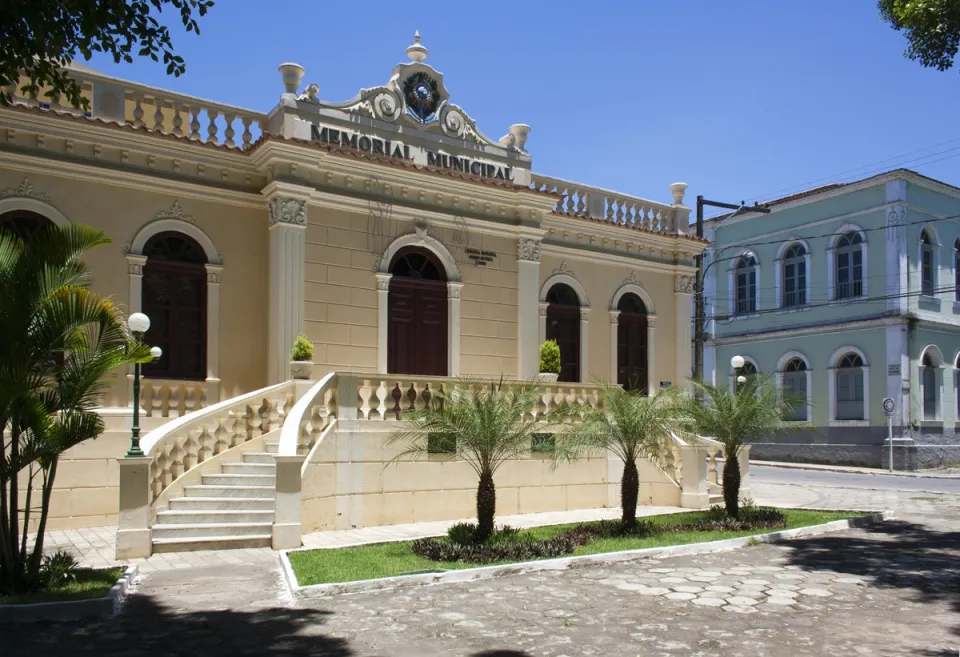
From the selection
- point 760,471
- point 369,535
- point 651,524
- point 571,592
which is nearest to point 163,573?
point 369,535

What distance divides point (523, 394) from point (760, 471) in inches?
795

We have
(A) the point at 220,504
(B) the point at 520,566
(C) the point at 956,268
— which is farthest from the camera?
(C) the point at 956,268

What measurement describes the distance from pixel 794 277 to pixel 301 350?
24756 millimetres

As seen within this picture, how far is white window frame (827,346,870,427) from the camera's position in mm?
30922

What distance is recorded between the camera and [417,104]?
59.1 ft

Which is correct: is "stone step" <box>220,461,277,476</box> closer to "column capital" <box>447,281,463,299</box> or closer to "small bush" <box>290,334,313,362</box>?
"small bush" <box>290,334,313,362</box>

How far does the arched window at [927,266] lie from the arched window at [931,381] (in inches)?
82.9

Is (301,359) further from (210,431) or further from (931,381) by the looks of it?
(931,381)

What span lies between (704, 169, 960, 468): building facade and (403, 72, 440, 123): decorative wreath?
1665 centimetres

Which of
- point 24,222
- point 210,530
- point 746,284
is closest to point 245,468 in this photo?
point 210,530

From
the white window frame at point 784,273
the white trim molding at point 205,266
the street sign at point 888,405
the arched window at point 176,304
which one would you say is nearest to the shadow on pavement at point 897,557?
the white trim molding at point 205,266

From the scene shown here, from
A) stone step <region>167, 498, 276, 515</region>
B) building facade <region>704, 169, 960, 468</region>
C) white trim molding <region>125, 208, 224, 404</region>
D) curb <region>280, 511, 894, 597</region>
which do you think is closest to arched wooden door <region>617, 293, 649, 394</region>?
curb <region>280, 511, 894, 597</region>

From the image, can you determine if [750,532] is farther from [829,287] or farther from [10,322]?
[829,287]

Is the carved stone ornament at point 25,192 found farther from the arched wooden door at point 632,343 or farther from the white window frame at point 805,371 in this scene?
the white window frame at point 805,371
